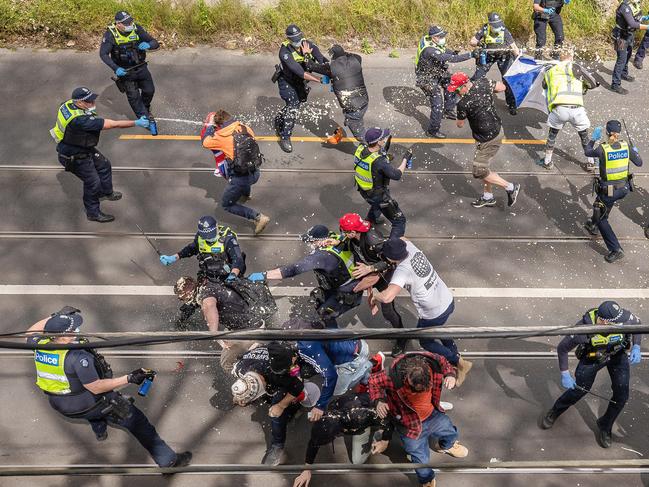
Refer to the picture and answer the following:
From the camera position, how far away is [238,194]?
9.50 meters

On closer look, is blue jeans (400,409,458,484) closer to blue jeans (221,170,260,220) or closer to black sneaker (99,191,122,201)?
blue jeans (221,170,260,220)

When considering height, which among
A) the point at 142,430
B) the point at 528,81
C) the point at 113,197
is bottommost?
the point at 142,430

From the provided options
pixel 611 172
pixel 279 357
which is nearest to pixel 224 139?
pixel 279 357

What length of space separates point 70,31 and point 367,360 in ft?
33.2

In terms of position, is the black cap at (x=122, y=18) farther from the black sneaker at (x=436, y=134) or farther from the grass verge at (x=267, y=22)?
the black sneaker at (x=436, y=134)

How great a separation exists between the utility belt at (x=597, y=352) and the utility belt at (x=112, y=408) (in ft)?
14.6

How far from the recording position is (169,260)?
27.1 feet

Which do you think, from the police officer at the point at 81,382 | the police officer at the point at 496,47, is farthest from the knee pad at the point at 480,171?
the police officer at the point at 81,382

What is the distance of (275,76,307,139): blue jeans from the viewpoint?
36.1ft

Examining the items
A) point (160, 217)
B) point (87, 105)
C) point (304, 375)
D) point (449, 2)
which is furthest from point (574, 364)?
point (449, 2)

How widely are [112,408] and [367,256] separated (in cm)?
311

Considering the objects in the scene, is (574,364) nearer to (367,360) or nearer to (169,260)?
(367,360)

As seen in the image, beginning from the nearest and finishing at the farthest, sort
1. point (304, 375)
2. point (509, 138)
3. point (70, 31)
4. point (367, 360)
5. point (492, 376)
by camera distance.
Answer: point (304, 375), point (367, 360), point (492, 376), point (509, 138), point (70, 31)

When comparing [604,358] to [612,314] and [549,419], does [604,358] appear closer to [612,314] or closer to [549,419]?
[612,314]
